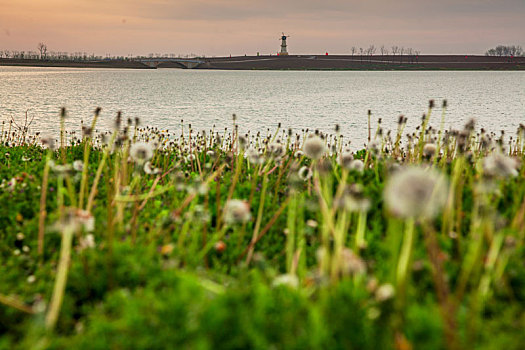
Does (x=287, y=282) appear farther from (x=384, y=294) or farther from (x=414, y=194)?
(x=414, y=194)

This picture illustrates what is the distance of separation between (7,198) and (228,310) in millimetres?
3928

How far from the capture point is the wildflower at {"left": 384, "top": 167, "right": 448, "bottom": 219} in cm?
184

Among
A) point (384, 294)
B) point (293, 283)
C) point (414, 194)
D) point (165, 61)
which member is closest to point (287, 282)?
point (293, 283)

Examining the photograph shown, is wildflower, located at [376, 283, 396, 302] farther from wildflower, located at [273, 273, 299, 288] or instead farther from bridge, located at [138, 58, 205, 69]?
bridge, located at [138, 58, 205, 69]

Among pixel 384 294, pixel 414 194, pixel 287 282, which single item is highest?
pixel 414 194

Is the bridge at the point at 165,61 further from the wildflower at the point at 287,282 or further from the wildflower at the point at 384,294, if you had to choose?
the wildflower at the point at 384,294

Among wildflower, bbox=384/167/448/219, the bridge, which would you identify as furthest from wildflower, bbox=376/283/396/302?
the bridge

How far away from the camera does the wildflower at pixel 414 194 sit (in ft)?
6.04

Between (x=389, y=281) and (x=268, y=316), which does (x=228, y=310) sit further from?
(x=389, y=281)

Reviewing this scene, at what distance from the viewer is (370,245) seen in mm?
3787

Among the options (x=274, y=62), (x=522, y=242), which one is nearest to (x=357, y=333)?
(x=522, y=242)

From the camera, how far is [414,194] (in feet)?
6.12

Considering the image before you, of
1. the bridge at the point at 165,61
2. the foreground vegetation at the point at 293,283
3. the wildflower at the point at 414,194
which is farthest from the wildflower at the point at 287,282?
the bridge at the point at 165,61

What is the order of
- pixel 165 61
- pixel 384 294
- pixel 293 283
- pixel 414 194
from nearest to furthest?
pixel 414 194 → pixel 384 294 → pixel 293 283 → pixel 165 61
